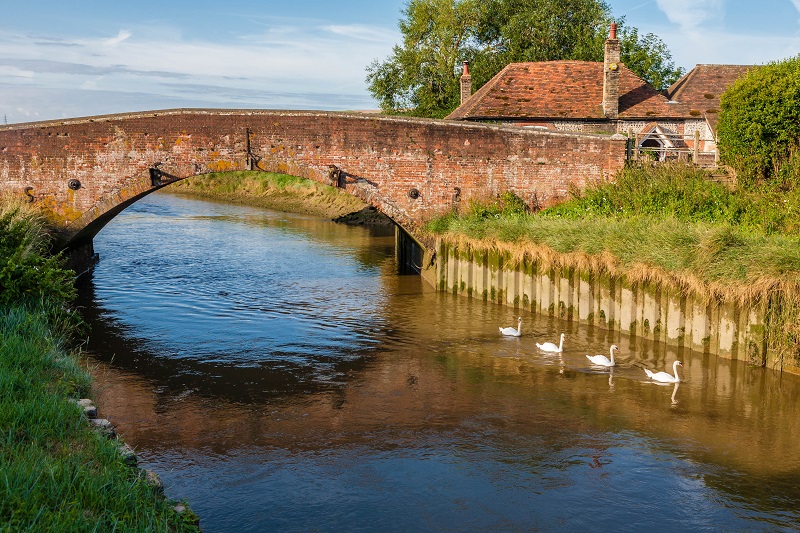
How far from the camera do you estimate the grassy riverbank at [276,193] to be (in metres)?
48.2

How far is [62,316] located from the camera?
1455 cm

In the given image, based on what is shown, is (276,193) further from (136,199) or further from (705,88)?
(136,199)

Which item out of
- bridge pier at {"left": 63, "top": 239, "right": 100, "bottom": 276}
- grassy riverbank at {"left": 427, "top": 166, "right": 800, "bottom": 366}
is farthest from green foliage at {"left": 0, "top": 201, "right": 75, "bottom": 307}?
grassy riverbank at {"left": 427, "top": 166, "right": 800, "bottom": 366}

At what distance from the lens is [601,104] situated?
34.6 metres

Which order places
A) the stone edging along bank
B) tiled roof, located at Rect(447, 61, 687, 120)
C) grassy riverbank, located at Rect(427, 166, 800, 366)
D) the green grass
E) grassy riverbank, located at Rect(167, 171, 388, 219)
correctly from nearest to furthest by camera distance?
grassy riverbank, located at Rect(427, 166, 800, 366) → the stone edging along bank → tiled roof, located at Rect(447, 61, 687, 120) → grassy riverbank, located at Rect(167, 171, 388, 219) → the green grass

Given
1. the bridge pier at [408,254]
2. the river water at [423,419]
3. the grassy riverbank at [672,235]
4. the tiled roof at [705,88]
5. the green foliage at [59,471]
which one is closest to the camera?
the green foliage at [59,471]

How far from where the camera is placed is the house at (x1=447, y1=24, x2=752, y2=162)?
3391 cm

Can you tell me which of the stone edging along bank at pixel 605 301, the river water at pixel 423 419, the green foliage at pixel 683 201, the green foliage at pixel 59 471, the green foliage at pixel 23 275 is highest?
the green foliage at pixel 683 201

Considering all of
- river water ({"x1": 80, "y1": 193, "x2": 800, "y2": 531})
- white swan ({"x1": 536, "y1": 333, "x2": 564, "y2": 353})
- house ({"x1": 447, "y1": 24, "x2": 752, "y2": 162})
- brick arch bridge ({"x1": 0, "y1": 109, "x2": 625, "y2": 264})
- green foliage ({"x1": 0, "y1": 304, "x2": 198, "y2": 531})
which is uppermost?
house ({"x1": 447, "y1": 24, "x2": 752, "y2": 162})

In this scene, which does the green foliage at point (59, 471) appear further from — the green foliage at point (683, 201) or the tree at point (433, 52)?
the tree at point (433, 52)

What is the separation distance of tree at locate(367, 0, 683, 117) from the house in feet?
38.4

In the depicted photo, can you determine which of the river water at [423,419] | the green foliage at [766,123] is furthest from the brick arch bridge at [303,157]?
the green foliage at [766,123]

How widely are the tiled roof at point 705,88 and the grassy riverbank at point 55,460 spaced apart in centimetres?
3164

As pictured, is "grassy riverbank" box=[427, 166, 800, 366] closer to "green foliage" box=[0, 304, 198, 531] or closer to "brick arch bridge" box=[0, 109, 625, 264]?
"brick arch bridge" box=[0, 109, 625, 264]
